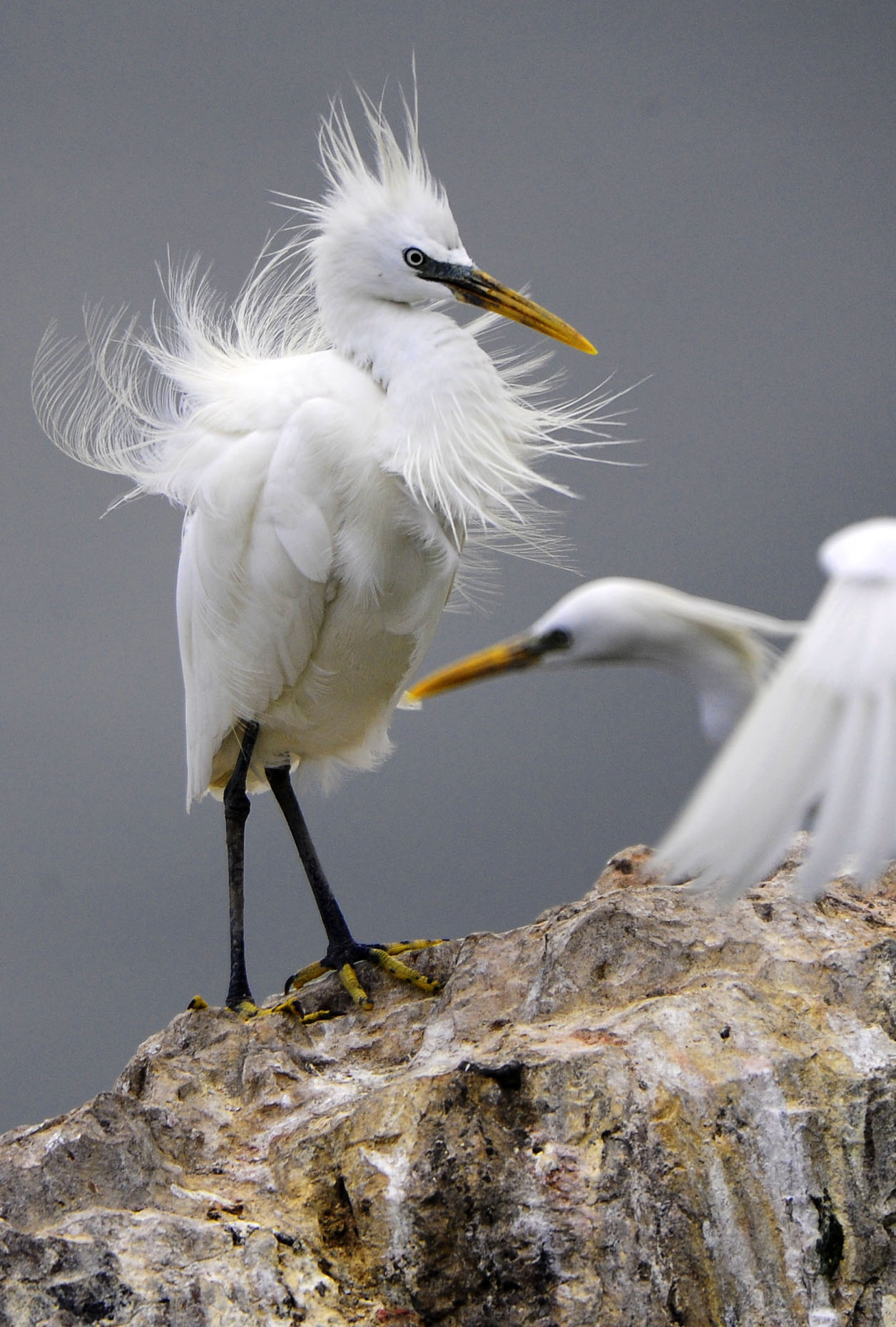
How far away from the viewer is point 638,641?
233 cm

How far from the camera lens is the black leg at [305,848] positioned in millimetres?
3695

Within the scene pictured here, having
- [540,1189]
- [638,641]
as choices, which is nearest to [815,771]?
[638,641]

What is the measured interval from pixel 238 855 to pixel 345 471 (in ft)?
3.65

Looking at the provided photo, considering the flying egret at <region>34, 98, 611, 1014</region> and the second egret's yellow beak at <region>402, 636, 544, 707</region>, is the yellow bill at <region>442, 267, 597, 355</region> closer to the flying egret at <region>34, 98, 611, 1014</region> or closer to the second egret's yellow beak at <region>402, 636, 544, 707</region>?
the flying egret at <region>34, 98, 611, 1014</region>

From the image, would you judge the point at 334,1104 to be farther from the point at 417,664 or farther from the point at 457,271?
the point at 457,271

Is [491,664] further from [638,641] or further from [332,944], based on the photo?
[332,944]

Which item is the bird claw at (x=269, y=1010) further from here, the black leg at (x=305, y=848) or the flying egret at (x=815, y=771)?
the flying egret at (x=815, y=771)

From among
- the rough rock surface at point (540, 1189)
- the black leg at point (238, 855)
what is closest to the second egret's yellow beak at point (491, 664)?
the rough rock surface at point (540, 1189)

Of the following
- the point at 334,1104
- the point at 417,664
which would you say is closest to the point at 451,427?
the point at 417,664

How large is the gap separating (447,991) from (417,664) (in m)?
0.81

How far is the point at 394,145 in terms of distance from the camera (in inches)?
127

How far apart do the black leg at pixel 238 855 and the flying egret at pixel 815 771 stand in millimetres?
1807

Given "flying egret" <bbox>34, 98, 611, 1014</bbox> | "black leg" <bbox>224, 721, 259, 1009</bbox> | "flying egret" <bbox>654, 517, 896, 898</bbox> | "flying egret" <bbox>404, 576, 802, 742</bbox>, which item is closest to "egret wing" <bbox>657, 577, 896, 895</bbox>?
"flying egret" <bbox>654, 517, 896, 898</bbox>

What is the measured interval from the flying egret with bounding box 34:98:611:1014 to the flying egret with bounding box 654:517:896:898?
1236 mm
